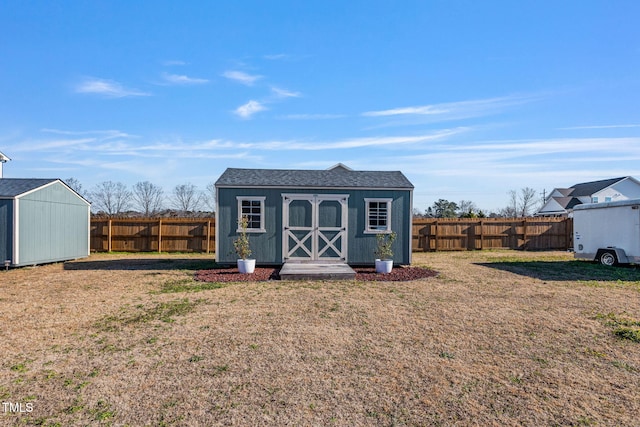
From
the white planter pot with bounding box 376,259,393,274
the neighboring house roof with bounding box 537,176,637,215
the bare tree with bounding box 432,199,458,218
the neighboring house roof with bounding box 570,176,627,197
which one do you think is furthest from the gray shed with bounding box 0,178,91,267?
the neighboring house roof with bounding box 570,176,627,197

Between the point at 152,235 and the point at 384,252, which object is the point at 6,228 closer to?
the point at 152,235

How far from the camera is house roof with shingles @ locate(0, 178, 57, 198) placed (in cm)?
1366

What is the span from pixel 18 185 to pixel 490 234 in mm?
21930

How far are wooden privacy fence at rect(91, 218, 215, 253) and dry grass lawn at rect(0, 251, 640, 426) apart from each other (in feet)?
33.3

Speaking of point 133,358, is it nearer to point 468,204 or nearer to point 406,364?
point 406,364

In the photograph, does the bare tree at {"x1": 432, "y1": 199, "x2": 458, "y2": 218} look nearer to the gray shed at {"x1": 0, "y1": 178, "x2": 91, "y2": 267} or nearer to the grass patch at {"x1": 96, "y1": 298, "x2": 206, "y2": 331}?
the gray shed at {"x1": 0, "y1": 178, "x2": 91, "y2": 267}

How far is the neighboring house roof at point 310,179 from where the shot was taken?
45.0ft

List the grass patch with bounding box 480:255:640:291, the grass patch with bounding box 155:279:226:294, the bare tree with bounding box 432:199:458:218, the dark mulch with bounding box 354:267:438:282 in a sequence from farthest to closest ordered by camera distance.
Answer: the bare tree with bounding box 432:199:458:218, the dark mulch with bounding box 354:267:438:282, the grass patch with bounding box 480:255:640:291, the grass patch with bounding box 155:279:226:294

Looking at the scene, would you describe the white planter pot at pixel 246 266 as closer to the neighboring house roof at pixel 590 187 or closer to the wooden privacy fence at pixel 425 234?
the wooden privacy fence at pixel 425 234

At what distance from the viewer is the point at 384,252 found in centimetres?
1288

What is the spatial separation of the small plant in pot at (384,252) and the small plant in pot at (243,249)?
160 inches

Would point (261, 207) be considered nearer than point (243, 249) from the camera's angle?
No

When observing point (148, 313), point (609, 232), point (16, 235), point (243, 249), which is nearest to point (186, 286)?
point (243, 249)

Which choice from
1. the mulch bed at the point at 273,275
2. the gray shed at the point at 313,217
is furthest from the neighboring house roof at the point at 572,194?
the mulch bed at the point at 273,275
